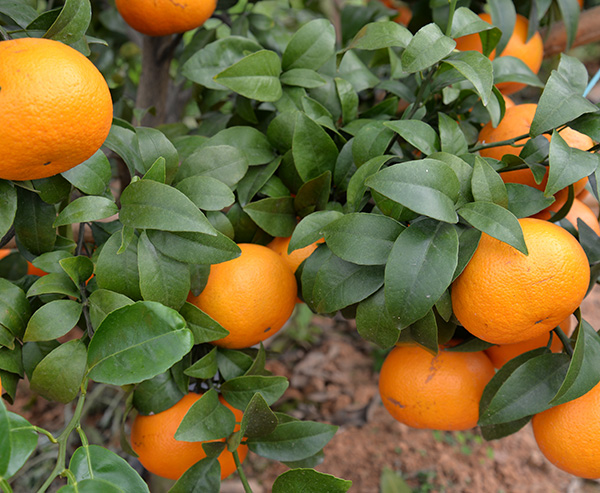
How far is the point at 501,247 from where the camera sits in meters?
0.56

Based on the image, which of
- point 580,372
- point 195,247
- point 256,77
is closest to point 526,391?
point 580,372

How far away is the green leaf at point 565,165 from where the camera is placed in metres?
0.55

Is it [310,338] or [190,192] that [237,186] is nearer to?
[190,192]

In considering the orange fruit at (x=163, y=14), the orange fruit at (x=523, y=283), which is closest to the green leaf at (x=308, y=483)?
the orange fruit at (x=523, y=283)

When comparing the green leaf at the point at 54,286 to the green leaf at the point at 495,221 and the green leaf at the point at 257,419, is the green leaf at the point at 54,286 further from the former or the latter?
the green leaf at the point at 495,221

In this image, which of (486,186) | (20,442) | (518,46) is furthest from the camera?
(518,46)

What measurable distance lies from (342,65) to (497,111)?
294mm

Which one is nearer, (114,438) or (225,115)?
(225,115)

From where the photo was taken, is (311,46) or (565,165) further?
(311,46)

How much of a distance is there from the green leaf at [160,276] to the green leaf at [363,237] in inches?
7.0

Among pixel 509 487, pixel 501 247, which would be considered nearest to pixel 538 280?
pixel 501 247

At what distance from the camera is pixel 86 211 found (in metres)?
0.57

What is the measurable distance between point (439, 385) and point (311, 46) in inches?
21.1

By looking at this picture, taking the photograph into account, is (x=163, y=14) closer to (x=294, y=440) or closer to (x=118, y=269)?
(x=118, y=269)
